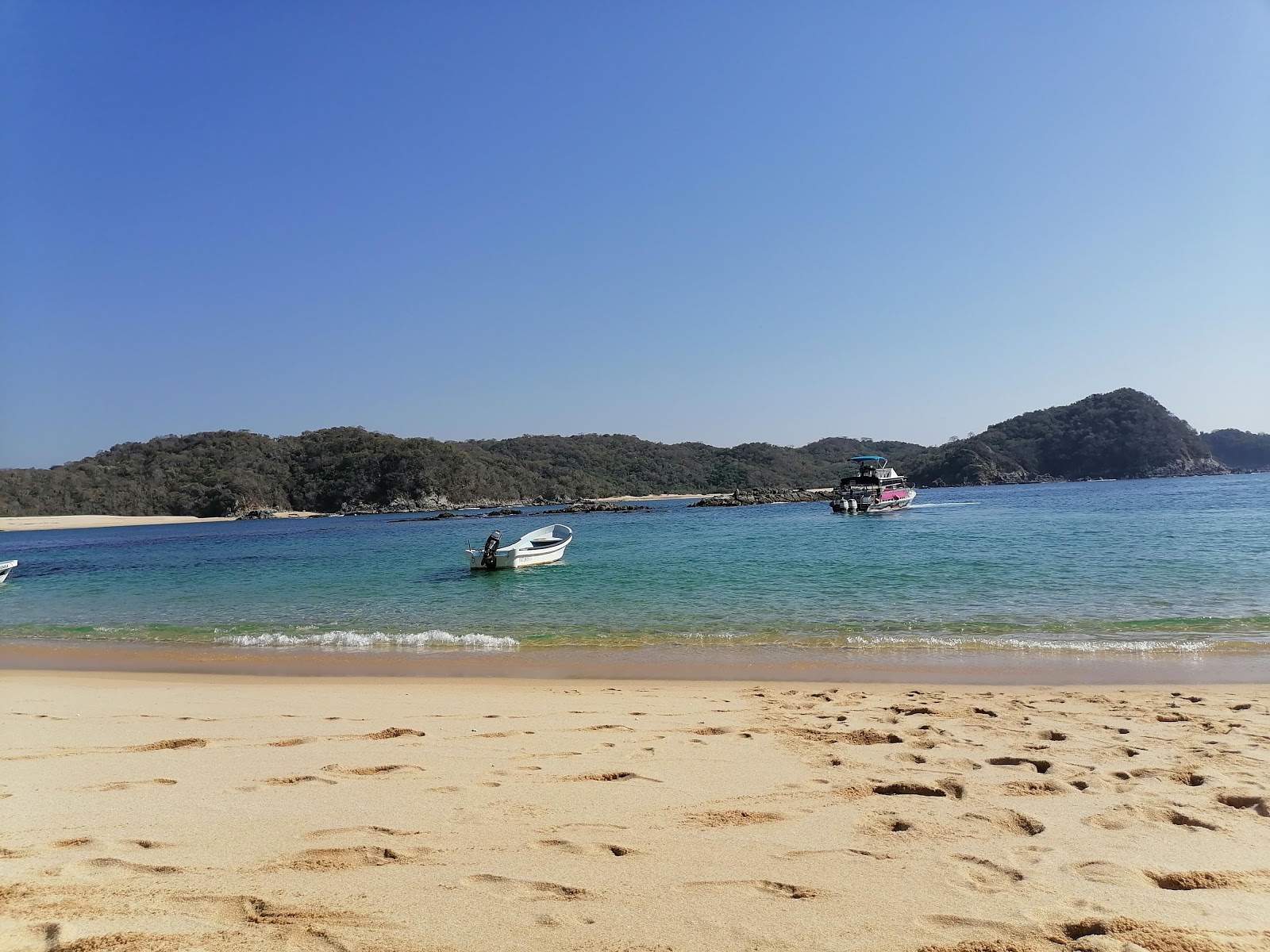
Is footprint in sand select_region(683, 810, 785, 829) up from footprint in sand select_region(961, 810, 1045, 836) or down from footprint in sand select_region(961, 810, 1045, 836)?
up

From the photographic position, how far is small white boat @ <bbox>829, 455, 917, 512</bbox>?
62719mm

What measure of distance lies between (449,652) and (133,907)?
913 cm

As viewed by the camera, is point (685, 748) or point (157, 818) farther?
point (685, 748)

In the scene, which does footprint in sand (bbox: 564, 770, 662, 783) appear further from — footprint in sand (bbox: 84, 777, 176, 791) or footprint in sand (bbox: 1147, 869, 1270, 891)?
footprint in sand (bbox: 1147, 869, 1270, 891)

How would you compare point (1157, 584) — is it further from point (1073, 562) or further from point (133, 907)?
point (133, 907)

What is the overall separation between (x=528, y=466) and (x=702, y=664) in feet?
451

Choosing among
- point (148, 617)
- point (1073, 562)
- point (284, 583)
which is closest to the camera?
point (148, 617)

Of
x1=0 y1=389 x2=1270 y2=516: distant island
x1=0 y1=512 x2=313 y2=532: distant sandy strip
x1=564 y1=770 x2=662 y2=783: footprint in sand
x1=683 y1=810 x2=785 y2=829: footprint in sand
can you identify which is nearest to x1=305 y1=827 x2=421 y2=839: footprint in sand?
x1=564 y1=770 x2=662 y2=783: footprint in sand

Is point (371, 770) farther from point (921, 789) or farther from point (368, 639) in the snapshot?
point (368, 639)

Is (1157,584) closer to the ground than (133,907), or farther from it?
closer to the ground

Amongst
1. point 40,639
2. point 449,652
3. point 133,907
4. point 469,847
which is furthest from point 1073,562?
point 40,639

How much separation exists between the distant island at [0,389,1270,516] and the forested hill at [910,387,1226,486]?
0.28m

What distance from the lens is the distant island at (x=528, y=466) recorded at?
360ft

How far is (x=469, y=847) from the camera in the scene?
3668mm
